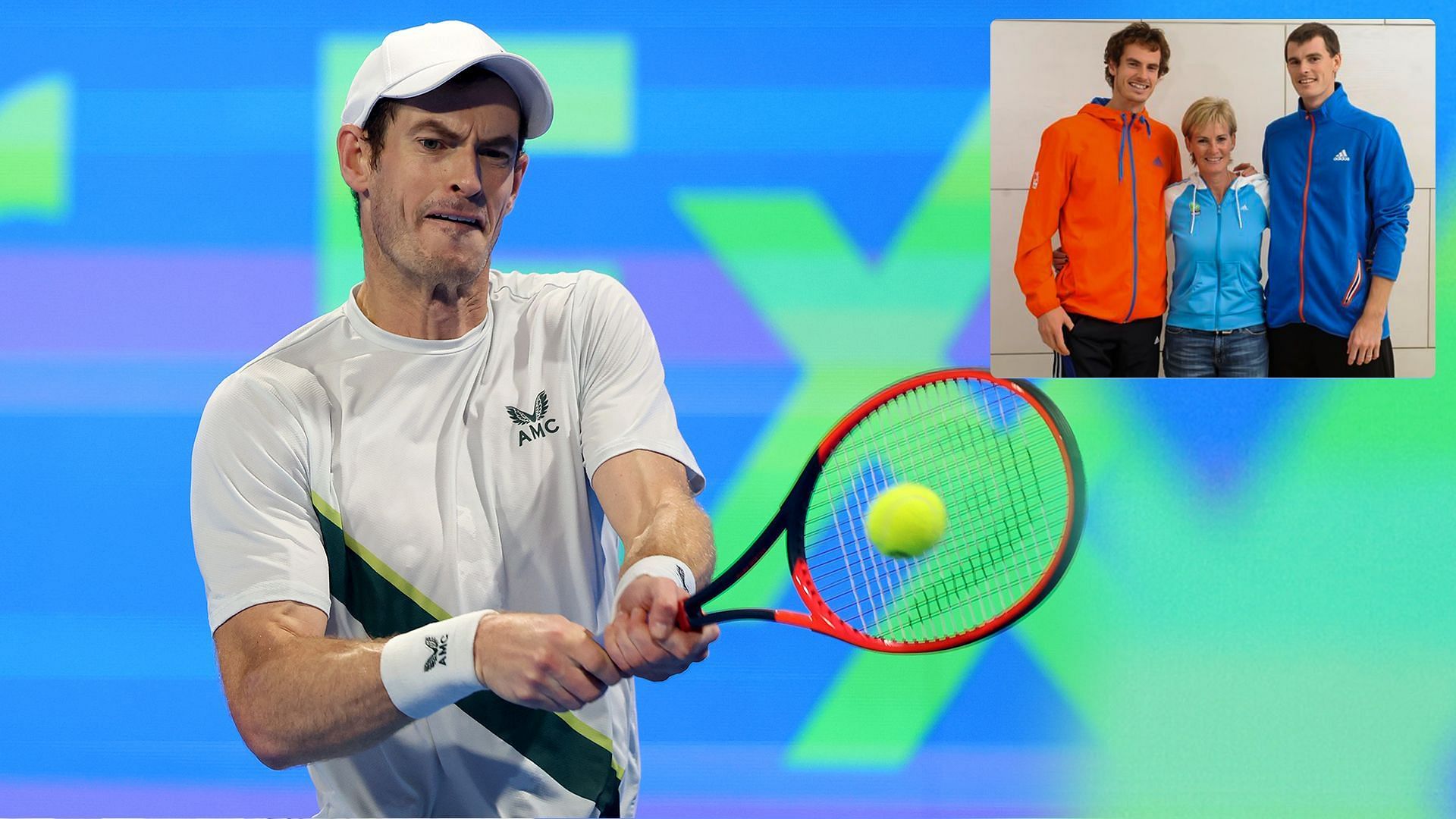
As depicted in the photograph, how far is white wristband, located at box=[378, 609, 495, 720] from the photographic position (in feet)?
5.19

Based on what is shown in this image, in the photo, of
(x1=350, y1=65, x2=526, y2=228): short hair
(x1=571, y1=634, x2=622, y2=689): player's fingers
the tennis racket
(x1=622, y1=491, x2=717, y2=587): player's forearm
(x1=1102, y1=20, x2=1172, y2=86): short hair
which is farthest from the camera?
(x1=1102, y1=20, x2=1172, y2=86): short hair

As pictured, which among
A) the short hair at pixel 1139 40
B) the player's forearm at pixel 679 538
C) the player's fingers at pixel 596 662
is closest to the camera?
the player's fingers at pixel 596 662

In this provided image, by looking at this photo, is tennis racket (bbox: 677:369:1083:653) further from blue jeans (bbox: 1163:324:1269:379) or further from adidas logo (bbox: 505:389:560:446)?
blue jeans (bbox: 1163:324:1269:379)

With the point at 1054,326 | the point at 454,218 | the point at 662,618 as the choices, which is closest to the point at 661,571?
the point at 662,618

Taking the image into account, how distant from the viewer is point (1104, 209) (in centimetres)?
305

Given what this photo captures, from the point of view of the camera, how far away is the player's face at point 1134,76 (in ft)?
9.90

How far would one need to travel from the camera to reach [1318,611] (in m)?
3.07

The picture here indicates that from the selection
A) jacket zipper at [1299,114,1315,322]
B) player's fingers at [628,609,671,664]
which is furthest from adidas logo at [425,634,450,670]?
jacket zipper at [1299,114,1315,322]

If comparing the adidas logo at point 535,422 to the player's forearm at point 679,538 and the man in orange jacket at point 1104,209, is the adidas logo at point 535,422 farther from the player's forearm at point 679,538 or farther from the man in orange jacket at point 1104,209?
the man in orange jacket at point 1104,209

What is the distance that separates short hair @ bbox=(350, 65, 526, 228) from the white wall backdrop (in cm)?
139

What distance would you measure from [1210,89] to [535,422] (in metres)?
1.91

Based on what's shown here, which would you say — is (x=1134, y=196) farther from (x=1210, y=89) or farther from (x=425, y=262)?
(x=425, y=262)

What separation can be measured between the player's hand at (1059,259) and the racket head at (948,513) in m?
0.55

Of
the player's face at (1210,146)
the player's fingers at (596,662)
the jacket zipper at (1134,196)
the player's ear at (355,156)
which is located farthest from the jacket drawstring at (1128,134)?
the player's fingers at (596,662)
